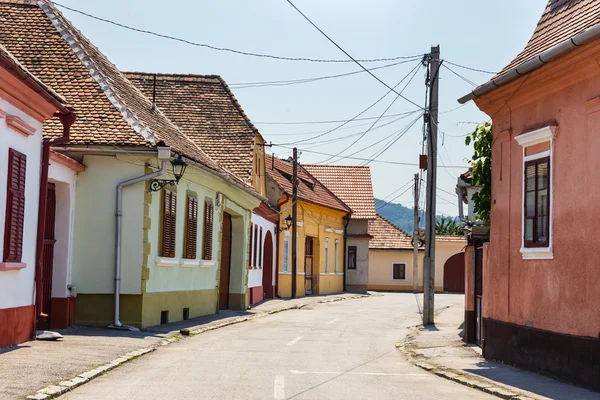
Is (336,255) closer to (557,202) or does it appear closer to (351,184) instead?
(351,184)

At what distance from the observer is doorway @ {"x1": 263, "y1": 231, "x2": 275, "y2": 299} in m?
40.1

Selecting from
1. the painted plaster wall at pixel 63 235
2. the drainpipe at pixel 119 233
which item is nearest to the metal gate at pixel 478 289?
the drainpipe at pixel 119 233

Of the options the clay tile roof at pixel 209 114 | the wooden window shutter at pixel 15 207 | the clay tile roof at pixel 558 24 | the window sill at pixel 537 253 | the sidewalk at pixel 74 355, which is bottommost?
the sidewalk at pixel 74 355

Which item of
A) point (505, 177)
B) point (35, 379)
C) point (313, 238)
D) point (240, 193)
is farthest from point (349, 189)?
point (35, 379)

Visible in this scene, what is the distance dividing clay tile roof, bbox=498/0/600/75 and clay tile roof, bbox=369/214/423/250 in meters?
46.1

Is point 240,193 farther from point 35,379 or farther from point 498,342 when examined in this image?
point 35,379

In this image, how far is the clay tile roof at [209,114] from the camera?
33.3 meters

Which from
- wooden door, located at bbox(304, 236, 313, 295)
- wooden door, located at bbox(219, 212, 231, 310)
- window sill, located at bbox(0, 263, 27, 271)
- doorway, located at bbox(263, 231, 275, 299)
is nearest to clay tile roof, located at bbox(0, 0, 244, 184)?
window sill, located at bbox(0, 263, 27, 271)

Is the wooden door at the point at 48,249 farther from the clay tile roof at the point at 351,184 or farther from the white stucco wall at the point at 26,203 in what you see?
the clay tile roof at the point at 351,184

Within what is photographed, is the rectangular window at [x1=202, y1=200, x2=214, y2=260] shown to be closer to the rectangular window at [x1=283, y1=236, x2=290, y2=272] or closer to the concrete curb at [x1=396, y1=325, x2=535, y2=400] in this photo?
the concrete curb at [x1=396, y1=325, x2=535, y2=400]

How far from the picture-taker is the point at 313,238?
49219 millimetres

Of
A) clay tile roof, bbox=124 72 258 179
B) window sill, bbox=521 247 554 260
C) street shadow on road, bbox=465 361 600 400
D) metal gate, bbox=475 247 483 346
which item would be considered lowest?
street shadow on road, bbox=465 361 600 400

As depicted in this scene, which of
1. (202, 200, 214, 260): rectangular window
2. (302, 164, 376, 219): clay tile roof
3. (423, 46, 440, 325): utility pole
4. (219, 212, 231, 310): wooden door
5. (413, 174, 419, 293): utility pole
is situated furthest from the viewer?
(302, 164, 376, 219): clay tile roof

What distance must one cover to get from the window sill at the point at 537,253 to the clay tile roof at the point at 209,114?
713 inches
